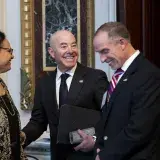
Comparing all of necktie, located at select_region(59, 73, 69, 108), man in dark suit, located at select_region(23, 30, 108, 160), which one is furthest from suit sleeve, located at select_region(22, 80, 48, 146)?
necktie, located at select_region(59, 73, 69, 108)

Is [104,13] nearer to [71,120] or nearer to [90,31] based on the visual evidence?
[90,31]

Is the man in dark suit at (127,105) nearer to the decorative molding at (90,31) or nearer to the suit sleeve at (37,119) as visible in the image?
the suit sleeve at (37,119)

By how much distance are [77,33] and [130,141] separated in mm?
1267

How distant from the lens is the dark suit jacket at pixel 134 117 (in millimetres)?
1880

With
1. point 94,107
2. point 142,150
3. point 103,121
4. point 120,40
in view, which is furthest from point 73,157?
point 120,40

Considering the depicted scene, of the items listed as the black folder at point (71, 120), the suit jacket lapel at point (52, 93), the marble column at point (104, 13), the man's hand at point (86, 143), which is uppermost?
the marble column at point (104, 13)

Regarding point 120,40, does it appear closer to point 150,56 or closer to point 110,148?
point 110,148

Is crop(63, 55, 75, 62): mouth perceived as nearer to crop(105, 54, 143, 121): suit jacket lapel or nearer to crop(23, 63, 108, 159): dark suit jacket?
Answer: crop(23, 63, 108, 159): dark suit jacket

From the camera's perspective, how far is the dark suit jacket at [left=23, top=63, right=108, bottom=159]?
2449mm

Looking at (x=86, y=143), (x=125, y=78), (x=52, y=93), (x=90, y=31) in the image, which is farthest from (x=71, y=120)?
(x=90, y=31)

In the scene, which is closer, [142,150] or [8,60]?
Answer: [142,150]

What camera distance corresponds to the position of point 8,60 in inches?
85.4

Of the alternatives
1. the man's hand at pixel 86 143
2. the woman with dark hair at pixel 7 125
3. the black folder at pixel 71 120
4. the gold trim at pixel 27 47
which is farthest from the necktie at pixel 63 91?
the gold trim at pixel 27 47

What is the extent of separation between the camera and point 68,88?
2508mm
